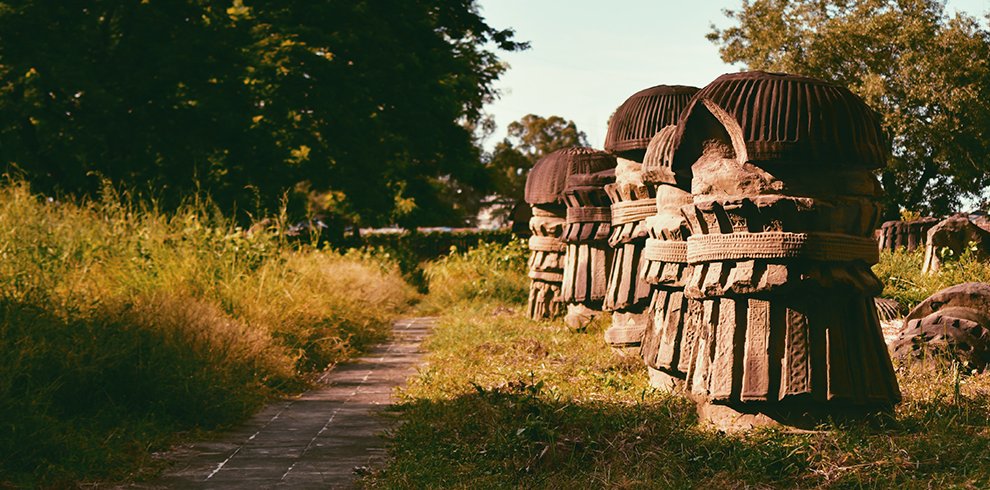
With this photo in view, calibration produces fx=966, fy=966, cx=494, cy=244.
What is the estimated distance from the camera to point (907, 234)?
1170cm

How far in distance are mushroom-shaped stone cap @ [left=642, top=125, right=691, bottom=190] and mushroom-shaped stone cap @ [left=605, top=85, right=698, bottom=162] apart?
4.90ft

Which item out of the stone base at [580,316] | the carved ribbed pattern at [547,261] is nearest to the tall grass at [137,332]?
the carved ribbed pattern at [547,261]

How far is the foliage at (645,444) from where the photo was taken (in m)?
3.97

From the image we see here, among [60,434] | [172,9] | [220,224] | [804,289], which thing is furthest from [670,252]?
[172,9]

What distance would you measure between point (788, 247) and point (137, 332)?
14.5 ft

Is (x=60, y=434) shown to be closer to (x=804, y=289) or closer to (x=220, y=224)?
(x=804, y=289)

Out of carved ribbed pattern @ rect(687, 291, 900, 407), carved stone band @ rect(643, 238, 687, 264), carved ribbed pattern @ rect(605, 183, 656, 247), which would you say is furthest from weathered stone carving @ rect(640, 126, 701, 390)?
carved ribbed pattern @ rect(605, 183, 656, 247)

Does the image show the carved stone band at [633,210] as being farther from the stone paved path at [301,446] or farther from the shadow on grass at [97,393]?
the shadow on grass at [97,393]

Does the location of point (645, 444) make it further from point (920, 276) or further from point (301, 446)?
point (920, 276)

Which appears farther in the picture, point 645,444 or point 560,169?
point 560,169

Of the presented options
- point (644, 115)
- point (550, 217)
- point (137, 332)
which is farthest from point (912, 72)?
point (137, 332)

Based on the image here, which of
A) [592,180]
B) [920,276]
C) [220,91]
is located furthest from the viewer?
[220,91]

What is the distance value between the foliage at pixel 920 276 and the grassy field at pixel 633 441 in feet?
9.12

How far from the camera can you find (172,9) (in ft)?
55.2
